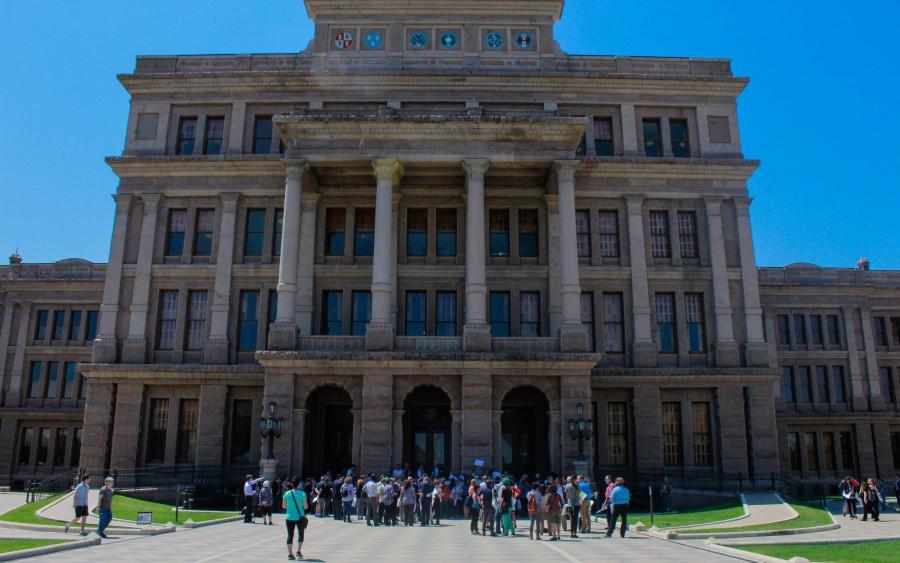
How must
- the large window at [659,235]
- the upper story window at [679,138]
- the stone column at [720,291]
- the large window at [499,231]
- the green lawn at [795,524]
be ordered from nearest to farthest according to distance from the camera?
1. the green lawn at [795,524]
2. the stone column at [720,291]
3. the large window at [499,231]
4. the large window at [659,235]
5. the upper story window at [679,138]

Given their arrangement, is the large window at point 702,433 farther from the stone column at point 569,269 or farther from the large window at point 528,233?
the large window at point 528,233

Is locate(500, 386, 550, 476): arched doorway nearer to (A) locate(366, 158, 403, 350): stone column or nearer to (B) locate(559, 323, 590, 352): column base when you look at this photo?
(B) locate(559, 323, 590, 352): column base

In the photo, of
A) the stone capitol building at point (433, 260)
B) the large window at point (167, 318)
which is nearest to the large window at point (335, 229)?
the stone capitol building at point (433, 260)

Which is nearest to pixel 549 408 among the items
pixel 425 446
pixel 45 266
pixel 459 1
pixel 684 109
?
pixel 425 446

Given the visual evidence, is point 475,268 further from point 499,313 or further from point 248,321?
point 248,321

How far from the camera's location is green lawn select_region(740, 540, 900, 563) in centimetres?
1695

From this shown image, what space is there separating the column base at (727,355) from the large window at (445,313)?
43.4ft

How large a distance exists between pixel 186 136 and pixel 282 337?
49.3 ft

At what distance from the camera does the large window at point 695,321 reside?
38062mm

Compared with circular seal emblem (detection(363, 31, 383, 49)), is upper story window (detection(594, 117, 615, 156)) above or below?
below

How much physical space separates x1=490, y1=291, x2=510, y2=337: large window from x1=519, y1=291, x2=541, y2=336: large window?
721mm

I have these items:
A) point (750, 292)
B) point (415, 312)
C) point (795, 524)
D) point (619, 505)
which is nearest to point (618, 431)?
point (750, 292)

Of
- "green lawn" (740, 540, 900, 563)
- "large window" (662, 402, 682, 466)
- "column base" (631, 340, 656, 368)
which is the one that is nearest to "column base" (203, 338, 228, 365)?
"column base" (631, 340, 656, 368)

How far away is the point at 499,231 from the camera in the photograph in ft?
129
